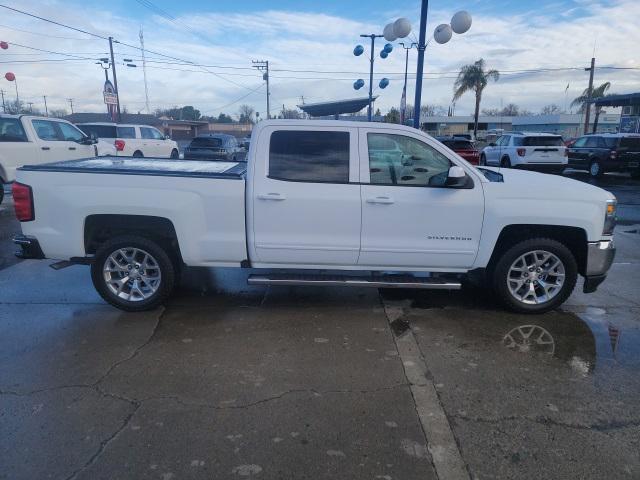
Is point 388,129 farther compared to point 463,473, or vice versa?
point 388,129

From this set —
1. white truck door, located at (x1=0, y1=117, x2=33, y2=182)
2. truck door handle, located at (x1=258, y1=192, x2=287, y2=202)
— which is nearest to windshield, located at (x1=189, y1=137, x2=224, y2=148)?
white truck door, located at (x1=0, y1=117, x2=33, y2=182)

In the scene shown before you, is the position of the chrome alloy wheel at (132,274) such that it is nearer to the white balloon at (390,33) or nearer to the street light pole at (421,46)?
the street light pole at (421,46)

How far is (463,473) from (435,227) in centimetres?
249

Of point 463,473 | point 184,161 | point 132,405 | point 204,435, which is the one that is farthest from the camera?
point 184,161

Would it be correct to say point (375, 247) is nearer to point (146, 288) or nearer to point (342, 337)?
point (342, 337)

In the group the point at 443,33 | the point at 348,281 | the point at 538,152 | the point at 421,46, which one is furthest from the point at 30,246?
the point at 538,152

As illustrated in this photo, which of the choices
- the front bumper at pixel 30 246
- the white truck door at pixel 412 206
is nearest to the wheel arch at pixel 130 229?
the front bumper at pixel 30 246

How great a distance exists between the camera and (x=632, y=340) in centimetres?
434

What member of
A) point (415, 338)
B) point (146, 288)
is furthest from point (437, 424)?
point (146, 288)

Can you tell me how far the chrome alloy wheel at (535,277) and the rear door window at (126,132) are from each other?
16.2m

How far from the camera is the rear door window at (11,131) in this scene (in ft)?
34.5

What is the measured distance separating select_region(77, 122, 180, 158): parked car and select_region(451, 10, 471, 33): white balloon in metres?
11.2

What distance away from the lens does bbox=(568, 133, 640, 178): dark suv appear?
711 inches

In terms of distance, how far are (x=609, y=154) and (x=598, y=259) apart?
16509mm
